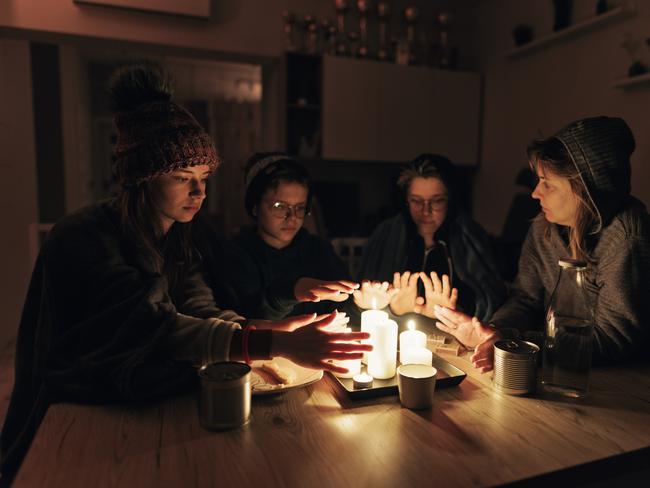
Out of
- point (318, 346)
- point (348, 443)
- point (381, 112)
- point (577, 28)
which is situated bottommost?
point (348, 443)

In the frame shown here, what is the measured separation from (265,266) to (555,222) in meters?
1.00

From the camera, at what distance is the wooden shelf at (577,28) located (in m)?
2.79

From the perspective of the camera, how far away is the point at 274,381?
100 cm

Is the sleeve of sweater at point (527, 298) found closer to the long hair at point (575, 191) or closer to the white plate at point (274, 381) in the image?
the long hair at point (575, 191)

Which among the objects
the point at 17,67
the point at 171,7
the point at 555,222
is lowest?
the point at 555,222

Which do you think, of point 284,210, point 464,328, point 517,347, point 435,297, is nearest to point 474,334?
point 464,328

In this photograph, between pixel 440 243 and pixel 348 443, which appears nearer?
pixel 348 443

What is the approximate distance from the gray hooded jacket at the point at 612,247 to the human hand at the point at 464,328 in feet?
0.35

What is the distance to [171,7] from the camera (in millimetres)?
3295

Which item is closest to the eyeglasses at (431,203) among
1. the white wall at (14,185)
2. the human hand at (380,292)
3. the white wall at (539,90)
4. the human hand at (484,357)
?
the human hand at (380,292)

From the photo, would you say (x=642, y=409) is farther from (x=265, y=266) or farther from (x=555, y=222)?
(x=265, y=266)

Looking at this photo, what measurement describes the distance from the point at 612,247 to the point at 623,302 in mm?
151

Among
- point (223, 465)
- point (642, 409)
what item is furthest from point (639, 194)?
point (223, 465)

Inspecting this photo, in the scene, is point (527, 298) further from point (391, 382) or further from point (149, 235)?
point (149, 235)
